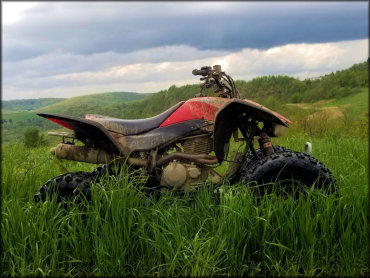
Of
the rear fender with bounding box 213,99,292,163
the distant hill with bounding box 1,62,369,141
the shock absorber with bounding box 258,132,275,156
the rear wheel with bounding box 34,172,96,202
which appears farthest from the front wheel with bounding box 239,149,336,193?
the distant hill with bounding box 1,62,369,141

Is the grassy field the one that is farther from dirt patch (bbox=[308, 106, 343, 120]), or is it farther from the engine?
dirt patch (bbox=[308, 106, 343, 120])

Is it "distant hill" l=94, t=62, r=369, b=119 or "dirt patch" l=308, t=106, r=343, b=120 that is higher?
"distant hill" l=94, t=62, r=369, b=119

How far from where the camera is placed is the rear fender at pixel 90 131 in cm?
337

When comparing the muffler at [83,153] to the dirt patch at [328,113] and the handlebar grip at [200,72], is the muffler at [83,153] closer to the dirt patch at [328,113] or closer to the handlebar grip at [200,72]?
the handlebar grip at [200,72]

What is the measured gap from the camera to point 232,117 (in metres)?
3.33

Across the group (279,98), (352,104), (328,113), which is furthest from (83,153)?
(279,98)

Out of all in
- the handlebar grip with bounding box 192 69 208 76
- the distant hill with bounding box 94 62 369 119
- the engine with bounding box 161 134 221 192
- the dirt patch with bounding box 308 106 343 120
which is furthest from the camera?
the distant hill with bounding box 94 62 369 119

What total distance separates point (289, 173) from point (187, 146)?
948 millimetres

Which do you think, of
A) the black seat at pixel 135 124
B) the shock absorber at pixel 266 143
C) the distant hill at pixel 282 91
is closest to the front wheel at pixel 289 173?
the shock absorber at pixel 266 143

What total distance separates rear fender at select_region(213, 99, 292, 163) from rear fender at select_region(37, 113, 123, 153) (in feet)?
3.00

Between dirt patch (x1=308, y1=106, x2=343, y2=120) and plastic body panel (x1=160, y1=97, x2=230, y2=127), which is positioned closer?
plastic body panel (x1=160, y1=97, x2=230, y2=127)

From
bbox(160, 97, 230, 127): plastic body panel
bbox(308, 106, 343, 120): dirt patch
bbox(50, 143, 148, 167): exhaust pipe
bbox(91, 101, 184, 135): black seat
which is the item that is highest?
bbox(160, 97, 230, 127): plastic body panel

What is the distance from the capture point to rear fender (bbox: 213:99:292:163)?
10.3ft

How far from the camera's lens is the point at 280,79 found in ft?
51.4
